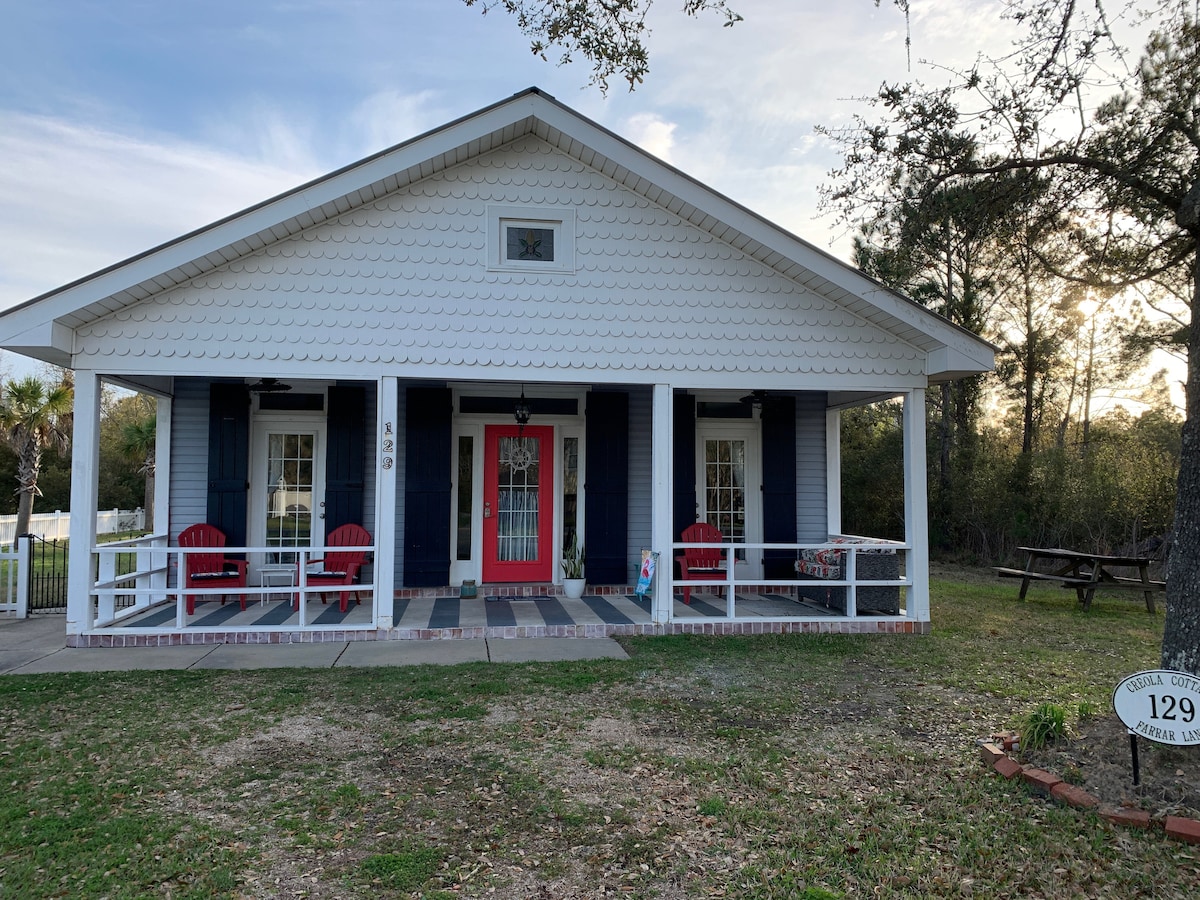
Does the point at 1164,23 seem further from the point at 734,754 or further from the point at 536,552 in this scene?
the point at 536,552

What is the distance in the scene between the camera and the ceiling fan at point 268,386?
882 centimetres

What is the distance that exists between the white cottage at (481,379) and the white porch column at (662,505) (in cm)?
2

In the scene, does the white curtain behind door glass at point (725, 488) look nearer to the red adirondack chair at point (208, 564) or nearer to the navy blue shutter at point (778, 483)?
the navy blue shutter at point (778, 483)

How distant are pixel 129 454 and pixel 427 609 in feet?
53.8

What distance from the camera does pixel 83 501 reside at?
6.71 meters

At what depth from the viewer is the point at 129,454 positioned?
67.1 feet

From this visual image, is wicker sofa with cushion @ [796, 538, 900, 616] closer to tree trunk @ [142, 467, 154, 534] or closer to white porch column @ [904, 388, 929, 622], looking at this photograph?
white porch column @ [904, 388, 929, 622]

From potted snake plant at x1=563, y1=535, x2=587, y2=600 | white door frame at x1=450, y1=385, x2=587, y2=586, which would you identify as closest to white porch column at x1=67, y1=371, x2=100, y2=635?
white door frame at x1=450, y1=385, x2=587, y2=586

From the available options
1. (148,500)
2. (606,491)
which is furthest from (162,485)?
(148,500)

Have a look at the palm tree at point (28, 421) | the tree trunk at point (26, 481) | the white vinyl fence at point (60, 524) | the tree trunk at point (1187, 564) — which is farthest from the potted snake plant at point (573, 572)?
the tree trunk at point (26, 481)

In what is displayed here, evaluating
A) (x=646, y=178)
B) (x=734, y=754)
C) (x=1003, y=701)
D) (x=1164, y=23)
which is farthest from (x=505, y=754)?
(x=1164, y=23)

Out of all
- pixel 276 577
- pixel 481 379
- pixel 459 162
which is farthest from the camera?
pixel 276 577

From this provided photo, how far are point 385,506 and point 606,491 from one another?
3.14 metres

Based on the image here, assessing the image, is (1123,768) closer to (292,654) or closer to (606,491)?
(292,654)
